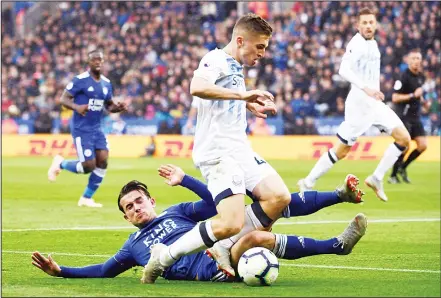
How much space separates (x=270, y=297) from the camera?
6.68 meters

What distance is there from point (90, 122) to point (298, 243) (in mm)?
8655

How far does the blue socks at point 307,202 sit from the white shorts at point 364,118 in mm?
6455

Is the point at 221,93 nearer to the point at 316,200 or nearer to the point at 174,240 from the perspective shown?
the point at 174,240

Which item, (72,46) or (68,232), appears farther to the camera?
(72,46)

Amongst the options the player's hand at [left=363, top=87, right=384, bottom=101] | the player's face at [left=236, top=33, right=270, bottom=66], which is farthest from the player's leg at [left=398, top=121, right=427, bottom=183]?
the player's face at [left=236, top=33, right=270, bottom=66]

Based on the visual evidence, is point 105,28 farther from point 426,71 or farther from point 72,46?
point 426,71

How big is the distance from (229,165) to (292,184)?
38.7ft

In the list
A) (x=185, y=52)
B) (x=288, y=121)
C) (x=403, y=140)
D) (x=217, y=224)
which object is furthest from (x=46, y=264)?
(x=185, y=52)

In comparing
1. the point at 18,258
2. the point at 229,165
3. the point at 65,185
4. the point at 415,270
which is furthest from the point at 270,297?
the point at 65,185

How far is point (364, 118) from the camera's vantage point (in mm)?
14773

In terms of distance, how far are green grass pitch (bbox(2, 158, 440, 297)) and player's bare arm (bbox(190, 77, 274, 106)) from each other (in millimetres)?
1426

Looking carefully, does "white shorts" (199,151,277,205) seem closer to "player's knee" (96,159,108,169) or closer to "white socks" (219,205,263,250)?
"white socks" (219,205,263,250)

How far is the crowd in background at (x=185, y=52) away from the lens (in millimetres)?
32281

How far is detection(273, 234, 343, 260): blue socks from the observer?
313 inches
